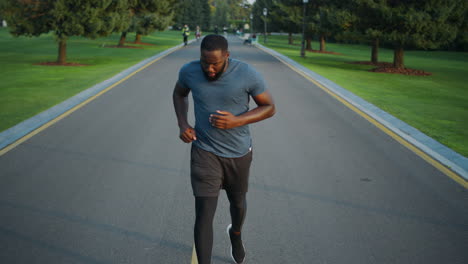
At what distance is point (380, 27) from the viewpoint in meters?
24.3

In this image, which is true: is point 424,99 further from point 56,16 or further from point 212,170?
point 56,16

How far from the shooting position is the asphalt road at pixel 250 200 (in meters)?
4.41

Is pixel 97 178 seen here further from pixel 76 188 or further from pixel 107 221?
pixel 107 221

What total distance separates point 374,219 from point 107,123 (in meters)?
6.31

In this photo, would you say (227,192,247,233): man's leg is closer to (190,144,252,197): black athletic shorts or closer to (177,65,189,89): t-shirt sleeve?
(190,144,252,197): black athletic shorts

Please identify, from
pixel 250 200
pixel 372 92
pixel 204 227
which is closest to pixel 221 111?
pixel 204 227

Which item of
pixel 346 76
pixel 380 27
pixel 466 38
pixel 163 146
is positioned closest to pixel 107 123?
pixel 163 146

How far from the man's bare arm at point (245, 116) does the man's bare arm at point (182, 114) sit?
0.29m

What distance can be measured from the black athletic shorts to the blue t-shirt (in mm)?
47

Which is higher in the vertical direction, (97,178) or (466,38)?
(466,38)

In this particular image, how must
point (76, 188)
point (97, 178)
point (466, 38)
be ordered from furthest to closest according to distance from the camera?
point (466, 38), point (97, 178), point (76, 188)

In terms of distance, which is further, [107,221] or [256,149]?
[256,149]

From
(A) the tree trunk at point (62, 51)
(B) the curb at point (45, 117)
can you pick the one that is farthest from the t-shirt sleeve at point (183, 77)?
(A) the tree trunk at point (62, 51)

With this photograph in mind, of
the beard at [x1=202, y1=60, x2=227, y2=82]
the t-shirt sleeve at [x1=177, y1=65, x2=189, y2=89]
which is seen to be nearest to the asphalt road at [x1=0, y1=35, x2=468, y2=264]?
the t-shirt sleeve at [x1=177, y1=65, x2=189, y2=89]
